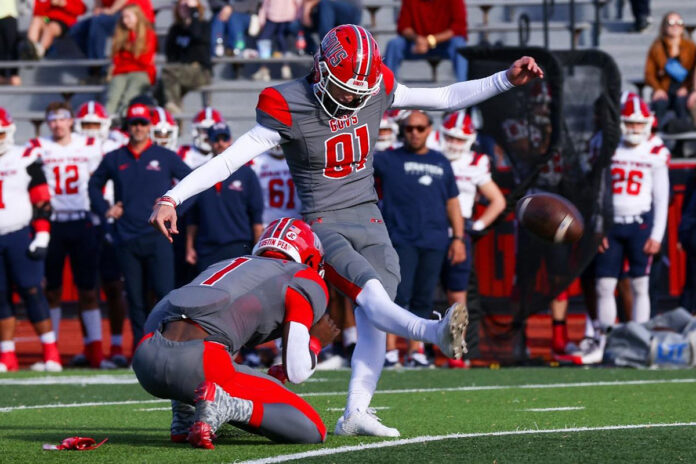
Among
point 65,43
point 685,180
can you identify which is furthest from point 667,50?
point 65,43

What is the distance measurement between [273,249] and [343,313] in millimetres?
4937

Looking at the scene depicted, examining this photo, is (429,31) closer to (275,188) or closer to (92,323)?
(275,188)

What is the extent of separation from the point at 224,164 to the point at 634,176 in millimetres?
5586

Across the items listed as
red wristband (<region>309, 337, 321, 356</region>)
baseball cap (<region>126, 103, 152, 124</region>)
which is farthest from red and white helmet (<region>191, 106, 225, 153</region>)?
red wristband (<region>309, 337, 321, 356</region>)

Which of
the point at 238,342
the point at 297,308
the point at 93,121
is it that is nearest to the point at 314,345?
the point at 297,308

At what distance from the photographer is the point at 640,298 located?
32.7 ft

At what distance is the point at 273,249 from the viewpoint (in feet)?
16.1

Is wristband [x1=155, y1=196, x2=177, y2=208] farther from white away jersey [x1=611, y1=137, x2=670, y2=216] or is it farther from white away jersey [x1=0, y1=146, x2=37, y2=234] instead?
white away jersey [x1=611, y1=137, x2=670, y2=216]

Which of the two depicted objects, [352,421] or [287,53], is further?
[287,53]

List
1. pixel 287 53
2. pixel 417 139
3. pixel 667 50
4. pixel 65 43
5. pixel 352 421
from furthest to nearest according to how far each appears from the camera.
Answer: pixel 65 43 → pixel 287 53 → pixel 667 50 → pixel 417 139 → pixel 352 421

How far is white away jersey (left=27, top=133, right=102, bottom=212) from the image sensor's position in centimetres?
995

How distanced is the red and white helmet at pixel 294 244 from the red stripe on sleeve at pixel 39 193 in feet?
15.7

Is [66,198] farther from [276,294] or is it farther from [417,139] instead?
[276,294]

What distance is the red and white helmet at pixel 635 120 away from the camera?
997cm
